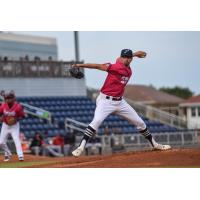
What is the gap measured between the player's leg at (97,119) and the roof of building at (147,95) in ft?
80.1

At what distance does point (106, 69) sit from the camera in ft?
38.4

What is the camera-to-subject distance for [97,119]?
38.8 ft

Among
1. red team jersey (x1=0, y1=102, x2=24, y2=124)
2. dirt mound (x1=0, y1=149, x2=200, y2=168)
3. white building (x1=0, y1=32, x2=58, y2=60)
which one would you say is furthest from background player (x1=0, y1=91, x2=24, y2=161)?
white building (x1=0, y1=32, x2=58, y2=60)

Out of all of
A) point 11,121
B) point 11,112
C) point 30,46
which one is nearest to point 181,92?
point 30,46

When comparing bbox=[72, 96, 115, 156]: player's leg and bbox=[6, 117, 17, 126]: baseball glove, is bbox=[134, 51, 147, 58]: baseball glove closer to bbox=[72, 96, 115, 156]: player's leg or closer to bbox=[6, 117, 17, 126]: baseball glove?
bbox=[72, 96, 115, 156]: player's leg

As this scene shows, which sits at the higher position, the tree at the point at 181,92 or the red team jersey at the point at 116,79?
the tree at the point at 181,92

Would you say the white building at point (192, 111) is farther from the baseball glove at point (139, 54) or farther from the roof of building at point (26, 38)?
the baseball glove at point (139, 54)

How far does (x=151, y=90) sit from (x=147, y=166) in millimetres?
27702

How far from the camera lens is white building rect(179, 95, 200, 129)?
26438mm

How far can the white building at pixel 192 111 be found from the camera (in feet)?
86.7

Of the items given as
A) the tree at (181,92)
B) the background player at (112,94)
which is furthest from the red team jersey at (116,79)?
the tree at (181,92)

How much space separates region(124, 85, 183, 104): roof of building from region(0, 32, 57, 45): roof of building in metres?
7.56

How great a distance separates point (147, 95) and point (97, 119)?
1056 inches
